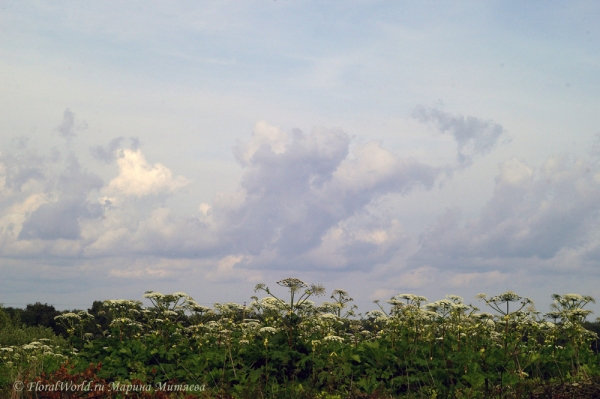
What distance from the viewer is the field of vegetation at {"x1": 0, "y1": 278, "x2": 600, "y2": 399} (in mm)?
9953

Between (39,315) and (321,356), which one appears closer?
(321,356)

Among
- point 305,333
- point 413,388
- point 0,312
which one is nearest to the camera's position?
point 413,388

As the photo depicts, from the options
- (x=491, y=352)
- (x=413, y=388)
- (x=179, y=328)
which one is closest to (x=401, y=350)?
(x=413, y=388)

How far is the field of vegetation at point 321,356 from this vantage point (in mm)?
9953

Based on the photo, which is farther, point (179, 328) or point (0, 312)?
point (0, 312)

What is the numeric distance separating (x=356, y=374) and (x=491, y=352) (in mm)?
2719

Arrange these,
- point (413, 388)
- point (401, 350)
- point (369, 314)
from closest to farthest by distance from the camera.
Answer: point (413, 388) → point (401, 350) → point (369, 314)

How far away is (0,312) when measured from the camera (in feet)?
118

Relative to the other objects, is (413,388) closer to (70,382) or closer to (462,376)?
(462,376)

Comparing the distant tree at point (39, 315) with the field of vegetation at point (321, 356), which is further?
the distant tree at point (39, 315)

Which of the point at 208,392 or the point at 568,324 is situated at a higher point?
the point at 568,324

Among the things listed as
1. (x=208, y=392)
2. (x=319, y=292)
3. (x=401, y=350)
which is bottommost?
(x=208, y=392)

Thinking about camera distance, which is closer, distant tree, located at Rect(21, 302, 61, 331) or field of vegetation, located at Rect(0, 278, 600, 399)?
field of vegetation, located at Rect(0, 278, 600, 399)

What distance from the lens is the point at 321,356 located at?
36.6ft
